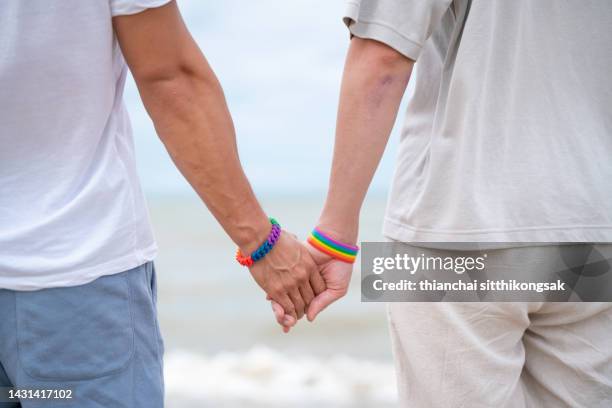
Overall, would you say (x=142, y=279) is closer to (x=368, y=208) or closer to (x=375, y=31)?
(x=375, y=31)

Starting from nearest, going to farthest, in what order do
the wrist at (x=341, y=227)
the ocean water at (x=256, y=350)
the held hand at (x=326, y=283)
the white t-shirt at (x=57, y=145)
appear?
the white t-shirt at (x=57, y=145), the wrist at (x=341, y=227), the held hand at (x=326, y=283), the ocean water at (x=256, y=350)

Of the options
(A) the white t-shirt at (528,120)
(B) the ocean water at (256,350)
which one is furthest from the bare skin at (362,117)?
(B) the ocean water at (256,350)

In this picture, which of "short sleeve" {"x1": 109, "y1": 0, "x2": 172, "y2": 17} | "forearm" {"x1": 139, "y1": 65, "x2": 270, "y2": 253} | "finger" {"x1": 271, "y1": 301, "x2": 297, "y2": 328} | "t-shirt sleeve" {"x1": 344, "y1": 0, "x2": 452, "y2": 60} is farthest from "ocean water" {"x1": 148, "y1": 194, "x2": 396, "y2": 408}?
"short sleeve" {"x1": 109, "y1": 0, "x2": 172, "y2": 17}

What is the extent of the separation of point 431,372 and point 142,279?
2.80 feet

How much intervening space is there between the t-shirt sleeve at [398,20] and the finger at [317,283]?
78 centimetres

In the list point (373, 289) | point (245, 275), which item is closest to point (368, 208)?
point (245, 275)

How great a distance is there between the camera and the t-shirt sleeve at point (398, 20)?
6.20 feet

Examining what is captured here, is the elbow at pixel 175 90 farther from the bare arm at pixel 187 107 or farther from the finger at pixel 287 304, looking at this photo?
the finger at pixel 287 304

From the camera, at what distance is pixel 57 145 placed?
1523 mm

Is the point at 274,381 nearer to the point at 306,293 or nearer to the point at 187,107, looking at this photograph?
the point at 306,293

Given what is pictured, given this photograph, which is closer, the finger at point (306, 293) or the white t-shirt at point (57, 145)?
the white t-shirt at point (57, 145)

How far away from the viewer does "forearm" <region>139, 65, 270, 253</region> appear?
170 centimetres

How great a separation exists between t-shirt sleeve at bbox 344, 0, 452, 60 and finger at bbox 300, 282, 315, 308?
81cm

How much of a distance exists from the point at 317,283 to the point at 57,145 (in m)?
1.09
